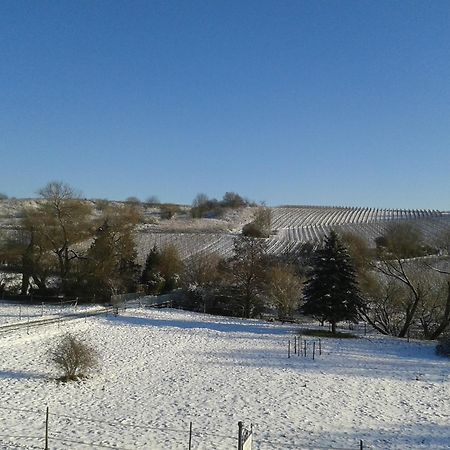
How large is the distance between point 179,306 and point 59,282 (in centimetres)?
1101

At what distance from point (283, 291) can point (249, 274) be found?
331cm

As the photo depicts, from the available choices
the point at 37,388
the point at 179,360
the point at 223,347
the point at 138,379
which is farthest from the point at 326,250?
the point at 37,388

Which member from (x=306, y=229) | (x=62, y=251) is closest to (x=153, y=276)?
(x=62, y=251)

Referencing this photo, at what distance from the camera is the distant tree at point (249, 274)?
44.1m

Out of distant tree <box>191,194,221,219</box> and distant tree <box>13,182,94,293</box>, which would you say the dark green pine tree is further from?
distant tree <box>191,194,221,219</box>

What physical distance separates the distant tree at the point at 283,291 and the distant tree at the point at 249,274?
3.49 feet

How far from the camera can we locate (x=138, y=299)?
43562 millimetres

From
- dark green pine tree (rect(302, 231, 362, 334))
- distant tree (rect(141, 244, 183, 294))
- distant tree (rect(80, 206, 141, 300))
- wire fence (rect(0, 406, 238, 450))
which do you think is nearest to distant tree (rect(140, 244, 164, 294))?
distant tree (rect(141, 244, 183, 294))

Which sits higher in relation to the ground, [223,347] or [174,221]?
[174,221]

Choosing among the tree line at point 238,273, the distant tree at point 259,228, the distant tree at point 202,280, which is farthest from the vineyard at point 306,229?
the tree line at point 238,273

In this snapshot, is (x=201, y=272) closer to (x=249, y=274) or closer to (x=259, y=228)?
(x=249, y=274)

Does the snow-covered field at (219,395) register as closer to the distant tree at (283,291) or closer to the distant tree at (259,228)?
the distant tree at (283,291)

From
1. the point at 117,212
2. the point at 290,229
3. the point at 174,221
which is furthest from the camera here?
the point at 174,221

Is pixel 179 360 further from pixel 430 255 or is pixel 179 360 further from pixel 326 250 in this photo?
pixel 430 255
